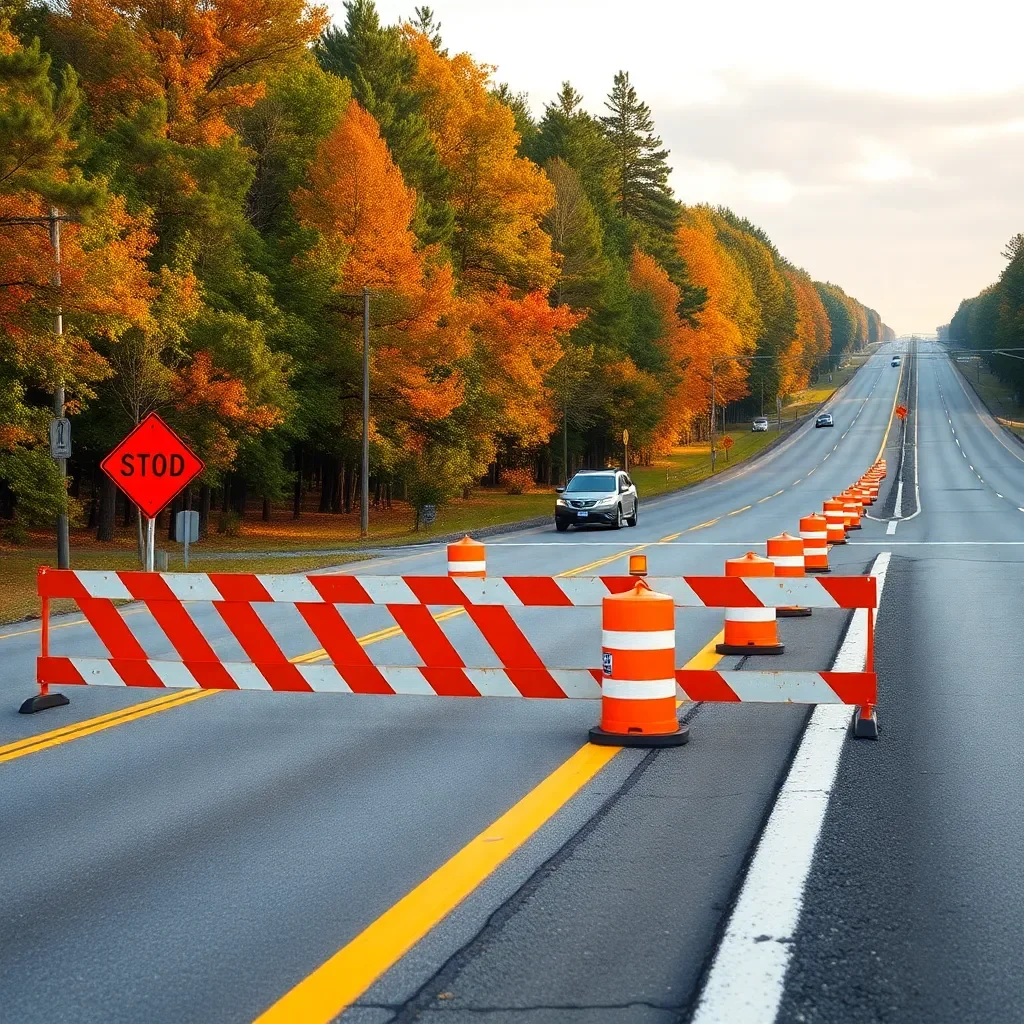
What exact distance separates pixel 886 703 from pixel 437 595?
3535mm

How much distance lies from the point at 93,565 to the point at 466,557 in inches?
588

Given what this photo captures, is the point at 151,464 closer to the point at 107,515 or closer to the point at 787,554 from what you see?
the point at 787,554

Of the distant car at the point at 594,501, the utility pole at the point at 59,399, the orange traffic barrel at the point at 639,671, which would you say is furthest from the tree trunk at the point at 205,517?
the orange traffic barrel at the point at 639,671

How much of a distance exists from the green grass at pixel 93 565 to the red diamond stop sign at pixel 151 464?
8.06ft

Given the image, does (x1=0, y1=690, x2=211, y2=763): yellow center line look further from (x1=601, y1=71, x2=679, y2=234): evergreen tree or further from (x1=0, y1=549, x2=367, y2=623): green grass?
(x1=601, y1=71, x2=679, y2=234): evergreen tree

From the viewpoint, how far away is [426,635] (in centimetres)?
934

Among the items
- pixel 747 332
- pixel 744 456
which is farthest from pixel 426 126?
pixel 747 332

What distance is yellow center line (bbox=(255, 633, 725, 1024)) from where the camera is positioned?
4.31m

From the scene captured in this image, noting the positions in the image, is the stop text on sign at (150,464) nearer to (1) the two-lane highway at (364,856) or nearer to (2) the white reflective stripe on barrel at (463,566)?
(2) the white reflective stripe on barrel at (463,566)

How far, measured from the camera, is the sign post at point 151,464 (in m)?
17.8

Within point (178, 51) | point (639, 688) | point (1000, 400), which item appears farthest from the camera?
point (1000, 400)

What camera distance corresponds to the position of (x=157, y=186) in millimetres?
38656

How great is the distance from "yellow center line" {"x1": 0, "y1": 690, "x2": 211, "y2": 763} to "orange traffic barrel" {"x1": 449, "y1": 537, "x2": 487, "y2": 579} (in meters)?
6.66

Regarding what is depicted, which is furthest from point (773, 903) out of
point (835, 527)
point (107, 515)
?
point (107, 515)
